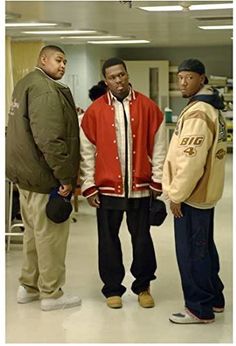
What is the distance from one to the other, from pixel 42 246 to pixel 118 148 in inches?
30.7

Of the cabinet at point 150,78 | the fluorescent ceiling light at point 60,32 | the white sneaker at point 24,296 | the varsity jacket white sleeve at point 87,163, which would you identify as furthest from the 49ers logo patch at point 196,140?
the cabinet at point 150,78

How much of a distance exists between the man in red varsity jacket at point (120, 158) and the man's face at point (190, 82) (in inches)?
15.4

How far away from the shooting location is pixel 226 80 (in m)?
14.1

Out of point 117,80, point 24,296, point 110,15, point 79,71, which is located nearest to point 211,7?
point 110,15

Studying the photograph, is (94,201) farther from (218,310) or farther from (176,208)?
(218,310)

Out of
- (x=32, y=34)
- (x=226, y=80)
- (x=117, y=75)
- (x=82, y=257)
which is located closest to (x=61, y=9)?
(x=117, y=75)

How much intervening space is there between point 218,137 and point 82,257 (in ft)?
7.17

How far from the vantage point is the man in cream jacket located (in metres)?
3.74

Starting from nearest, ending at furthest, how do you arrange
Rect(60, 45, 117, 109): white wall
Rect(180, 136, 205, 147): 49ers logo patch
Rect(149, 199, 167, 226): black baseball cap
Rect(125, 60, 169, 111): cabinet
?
Rect(180, 136, 205, 147): 49ers logo patch, Rect(149, 199, 167, 226): black baseball cap, Rect(60, 45, 117, 109): white wall, Rect(125, 60, 169, 111): cabinet

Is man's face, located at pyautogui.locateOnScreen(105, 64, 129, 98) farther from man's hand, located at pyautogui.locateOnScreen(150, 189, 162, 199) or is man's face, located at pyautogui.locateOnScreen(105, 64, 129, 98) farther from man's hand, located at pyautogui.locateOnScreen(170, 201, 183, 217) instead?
man's hand, located at pyautogui.locateOnScreen(170, 201, 183, 217)

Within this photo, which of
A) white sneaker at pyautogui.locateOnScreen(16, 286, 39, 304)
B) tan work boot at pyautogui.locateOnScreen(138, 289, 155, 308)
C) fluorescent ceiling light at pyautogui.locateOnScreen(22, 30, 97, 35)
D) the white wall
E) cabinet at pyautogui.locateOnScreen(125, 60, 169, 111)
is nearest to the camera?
tan work boot at pyautogui.locateOnScreen(138, 289, 155, 308)

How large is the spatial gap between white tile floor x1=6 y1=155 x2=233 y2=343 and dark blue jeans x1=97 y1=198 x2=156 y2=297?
Result: 0.15 m

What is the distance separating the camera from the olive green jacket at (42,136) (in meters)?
4.03

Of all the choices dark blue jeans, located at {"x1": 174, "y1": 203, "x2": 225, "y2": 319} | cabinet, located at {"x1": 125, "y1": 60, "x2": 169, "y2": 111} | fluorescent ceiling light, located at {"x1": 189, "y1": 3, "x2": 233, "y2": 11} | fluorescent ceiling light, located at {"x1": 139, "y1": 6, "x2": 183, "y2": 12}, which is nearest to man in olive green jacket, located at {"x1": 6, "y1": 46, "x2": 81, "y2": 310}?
dark blue jeans, located at {"x1": 174, "y1": 203, "x2": 225, "y2": 319}
